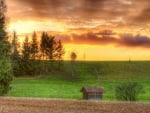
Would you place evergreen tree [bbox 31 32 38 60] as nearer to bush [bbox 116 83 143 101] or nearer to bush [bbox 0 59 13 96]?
bush [bbox 0 59 13 96]

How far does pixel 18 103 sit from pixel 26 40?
387 ft

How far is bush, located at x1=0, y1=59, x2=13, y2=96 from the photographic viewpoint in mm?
38188

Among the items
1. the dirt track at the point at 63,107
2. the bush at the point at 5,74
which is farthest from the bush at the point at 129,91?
the bush at the point at 5,74

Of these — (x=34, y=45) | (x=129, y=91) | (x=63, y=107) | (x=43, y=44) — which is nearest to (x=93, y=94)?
(x=129, y=91)

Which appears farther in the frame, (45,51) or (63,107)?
(45,51)

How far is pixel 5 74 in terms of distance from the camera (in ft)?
126

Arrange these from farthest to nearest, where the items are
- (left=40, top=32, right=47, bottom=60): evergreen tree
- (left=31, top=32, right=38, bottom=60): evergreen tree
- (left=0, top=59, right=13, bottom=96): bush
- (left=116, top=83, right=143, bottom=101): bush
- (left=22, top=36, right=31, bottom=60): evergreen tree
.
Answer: (left=31, top=32, right=38, bottom=60): evergreen tree < (left=40, top=32, right=47, bottom=60): evergreen tree < (left=22, top=36, right=31, bottom=60): evergreen tree < (left=0, top=59, right=13, bottom=96): bush < (left=116, top=83, right=143, bottom=101): bush

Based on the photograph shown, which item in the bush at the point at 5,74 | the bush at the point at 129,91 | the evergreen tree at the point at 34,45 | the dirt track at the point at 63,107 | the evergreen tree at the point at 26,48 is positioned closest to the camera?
the dirt track at the point at 63,107

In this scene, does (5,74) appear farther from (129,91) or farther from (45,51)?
(45,51)

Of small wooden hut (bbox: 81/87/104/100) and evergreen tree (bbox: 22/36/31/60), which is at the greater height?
evergreen tree (bbox: 22/36/31/60)

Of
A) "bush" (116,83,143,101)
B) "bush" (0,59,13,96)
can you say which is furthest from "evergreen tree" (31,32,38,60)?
"bush" (116,83,143,101)

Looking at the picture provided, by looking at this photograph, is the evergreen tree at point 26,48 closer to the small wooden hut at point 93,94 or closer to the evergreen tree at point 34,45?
the evergreen tree at point 34,45

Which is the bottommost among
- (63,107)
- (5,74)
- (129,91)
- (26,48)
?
(63,107)

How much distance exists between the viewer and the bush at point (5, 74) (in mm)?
38188
